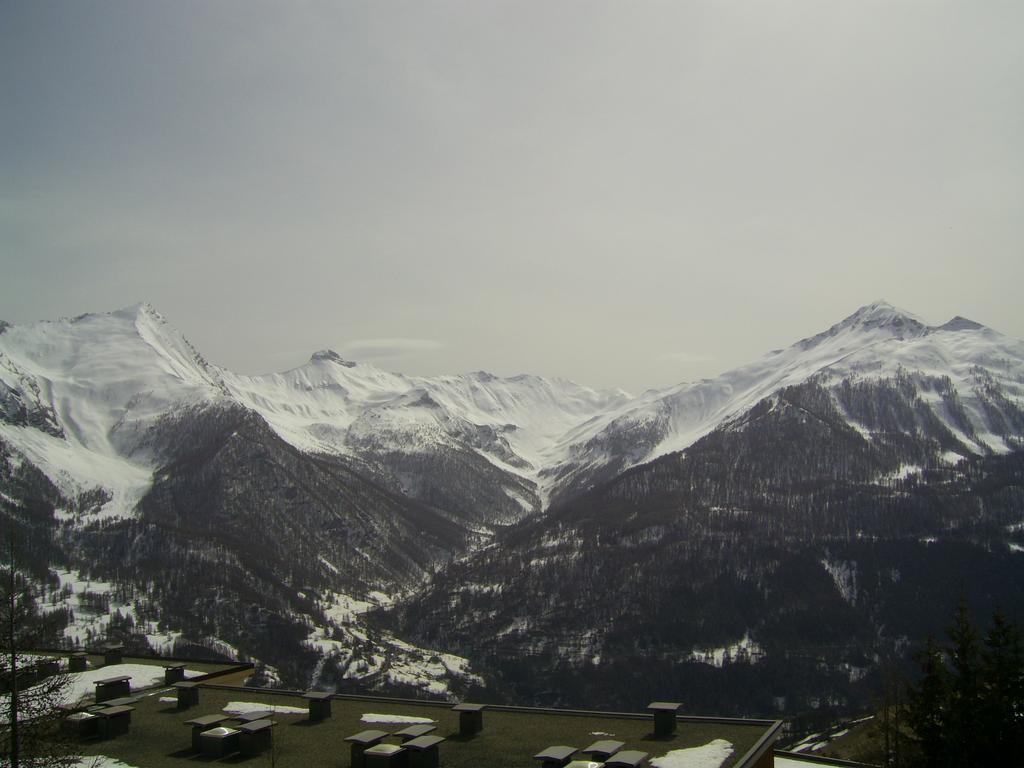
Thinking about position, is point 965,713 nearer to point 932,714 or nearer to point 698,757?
point 932,714

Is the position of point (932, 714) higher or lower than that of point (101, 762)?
higher

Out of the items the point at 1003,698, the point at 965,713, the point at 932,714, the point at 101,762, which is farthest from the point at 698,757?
the point at 101,762

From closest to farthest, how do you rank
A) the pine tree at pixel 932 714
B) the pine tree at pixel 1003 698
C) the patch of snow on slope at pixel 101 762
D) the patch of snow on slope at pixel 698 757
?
the patch of snow on slope at pixel 698 757, the patch of snow on slope at pixel 101 762, the pine tree at pixel 1003 698, the pine tree at pixel 932 714

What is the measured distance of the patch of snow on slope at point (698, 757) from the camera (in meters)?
41.7

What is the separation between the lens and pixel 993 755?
4434cm

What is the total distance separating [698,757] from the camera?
42.7 meters

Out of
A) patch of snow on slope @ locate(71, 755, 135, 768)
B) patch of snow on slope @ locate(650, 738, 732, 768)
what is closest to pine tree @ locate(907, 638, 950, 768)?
patch of snow on slope @ locate(650, 738, 732, 768)

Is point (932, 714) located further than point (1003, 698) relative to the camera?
Yes

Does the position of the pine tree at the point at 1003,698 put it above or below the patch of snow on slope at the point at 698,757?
above

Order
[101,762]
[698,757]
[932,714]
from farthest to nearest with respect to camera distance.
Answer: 1. [932,714]
2. [101,762]
3. [698,757]

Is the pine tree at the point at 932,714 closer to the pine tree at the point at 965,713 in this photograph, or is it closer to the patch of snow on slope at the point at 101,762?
the pine tree at the point at 965,713

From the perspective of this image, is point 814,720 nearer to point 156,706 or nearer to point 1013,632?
point 1013,632

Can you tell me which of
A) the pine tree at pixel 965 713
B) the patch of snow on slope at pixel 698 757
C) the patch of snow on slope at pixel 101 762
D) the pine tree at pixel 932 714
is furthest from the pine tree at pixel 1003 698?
the patch of snow on slope at pixel 101 762

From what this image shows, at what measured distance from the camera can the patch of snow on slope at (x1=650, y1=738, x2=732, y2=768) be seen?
137ft
